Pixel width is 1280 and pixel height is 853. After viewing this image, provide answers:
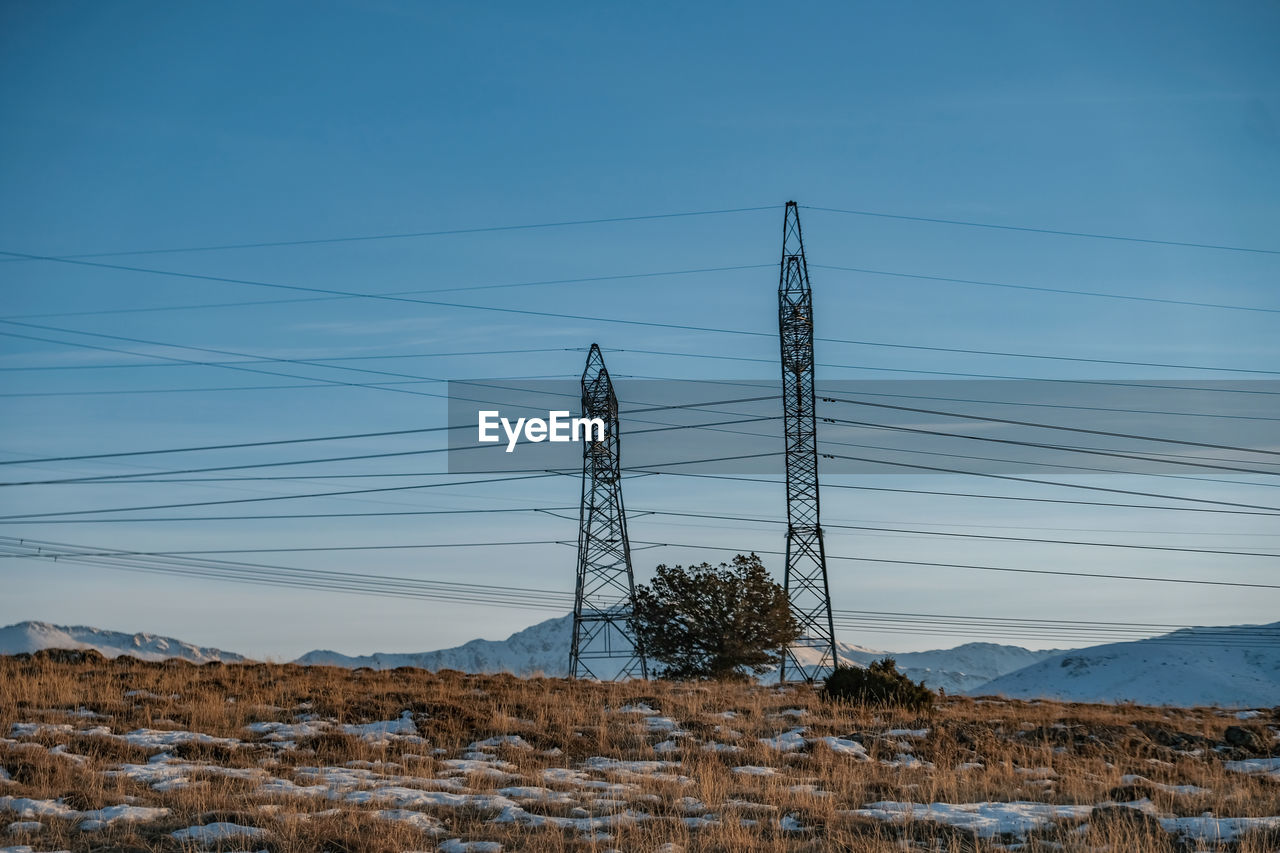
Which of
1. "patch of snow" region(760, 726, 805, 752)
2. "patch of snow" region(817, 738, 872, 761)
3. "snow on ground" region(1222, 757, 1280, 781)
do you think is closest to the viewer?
"snow on ground" region(1222, 757, 1280, 781)

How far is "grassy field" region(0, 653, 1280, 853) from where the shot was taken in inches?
590

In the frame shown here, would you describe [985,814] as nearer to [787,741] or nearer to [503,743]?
[787,741]

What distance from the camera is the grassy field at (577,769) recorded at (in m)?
15.0

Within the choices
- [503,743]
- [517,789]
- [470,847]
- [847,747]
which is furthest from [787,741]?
[470,847]

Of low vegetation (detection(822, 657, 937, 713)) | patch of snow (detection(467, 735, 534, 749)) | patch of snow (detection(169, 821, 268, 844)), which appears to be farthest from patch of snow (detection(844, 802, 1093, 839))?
low vegetation (detection(822, 657, 937, 713))

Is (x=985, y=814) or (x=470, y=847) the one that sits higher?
(x=470, y=847)

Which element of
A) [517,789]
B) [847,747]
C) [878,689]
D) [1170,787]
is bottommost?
[1170,787]

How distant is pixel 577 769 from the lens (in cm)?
2223

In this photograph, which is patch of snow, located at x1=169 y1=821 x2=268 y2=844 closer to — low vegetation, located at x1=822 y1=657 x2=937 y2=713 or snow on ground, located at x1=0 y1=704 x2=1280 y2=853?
snow on ground, located at x1=0 y1=704 x2=1280 y2=853

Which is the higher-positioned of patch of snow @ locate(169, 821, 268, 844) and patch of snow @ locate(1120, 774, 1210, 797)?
patch of snow @ locate(169, 821, 268, 844)

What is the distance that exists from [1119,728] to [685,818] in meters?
18.4

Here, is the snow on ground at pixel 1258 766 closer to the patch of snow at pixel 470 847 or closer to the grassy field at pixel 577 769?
the grassy field at pixel 577 769

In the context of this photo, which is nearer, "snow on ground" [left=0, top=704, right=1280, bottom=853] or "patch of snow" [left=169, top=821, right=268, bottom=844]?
"patch of snow" [left=169, top=821, right=268, bottom=844]

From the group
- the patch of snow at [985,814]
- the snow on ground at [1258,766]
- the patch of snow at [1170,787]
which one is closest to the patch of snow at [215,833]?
the patch of snow at [985,814]
